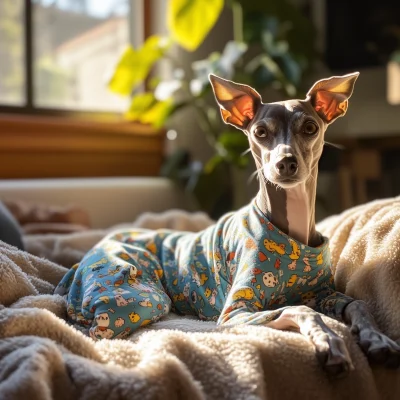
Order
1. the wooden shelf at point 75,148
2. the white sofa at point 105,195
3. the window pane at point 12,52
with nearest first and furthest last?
the white sofa at point 105,195
the wooden shelf at point 75,148
the window pane at point 12,52

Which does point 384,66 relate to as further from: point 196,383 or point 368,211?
point 196,383

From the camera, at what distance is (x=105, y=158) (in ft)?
11.2

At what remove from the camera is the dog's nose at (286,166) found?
1240 millimetres

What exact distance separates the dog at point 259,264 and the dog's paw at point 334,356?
47 millimetres

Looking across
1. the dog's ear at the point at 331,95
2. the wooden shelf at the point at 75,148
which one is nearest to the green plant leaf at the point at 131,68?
the wooden shelf at the point at 75,148

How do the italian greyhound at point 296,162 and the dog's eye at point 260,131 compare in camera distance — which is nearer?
the italian greyhound at point 296,162

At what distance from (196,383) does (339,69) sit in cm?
310

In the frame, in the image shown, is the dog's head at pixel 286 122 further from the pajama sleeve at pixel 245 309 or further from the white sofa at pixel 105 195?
the white sofa at pixel 105 195

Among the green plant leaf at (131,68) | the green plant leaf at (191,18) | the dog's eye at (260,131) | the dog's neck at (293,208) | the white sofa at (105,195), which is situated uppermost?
the green plant leaf at (191,18)

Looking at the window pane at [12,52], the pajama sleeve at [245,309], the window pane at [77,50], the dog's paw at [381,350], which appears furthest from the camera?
the window pane at [77,50]

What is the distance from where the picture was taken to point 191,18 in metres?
3.00

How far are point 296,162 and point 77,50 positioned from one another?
2.38m

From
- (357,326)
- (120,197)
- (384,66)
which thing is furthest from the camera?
(384,66)

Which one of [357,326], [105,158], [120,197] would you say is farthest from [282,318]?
[105,158]
